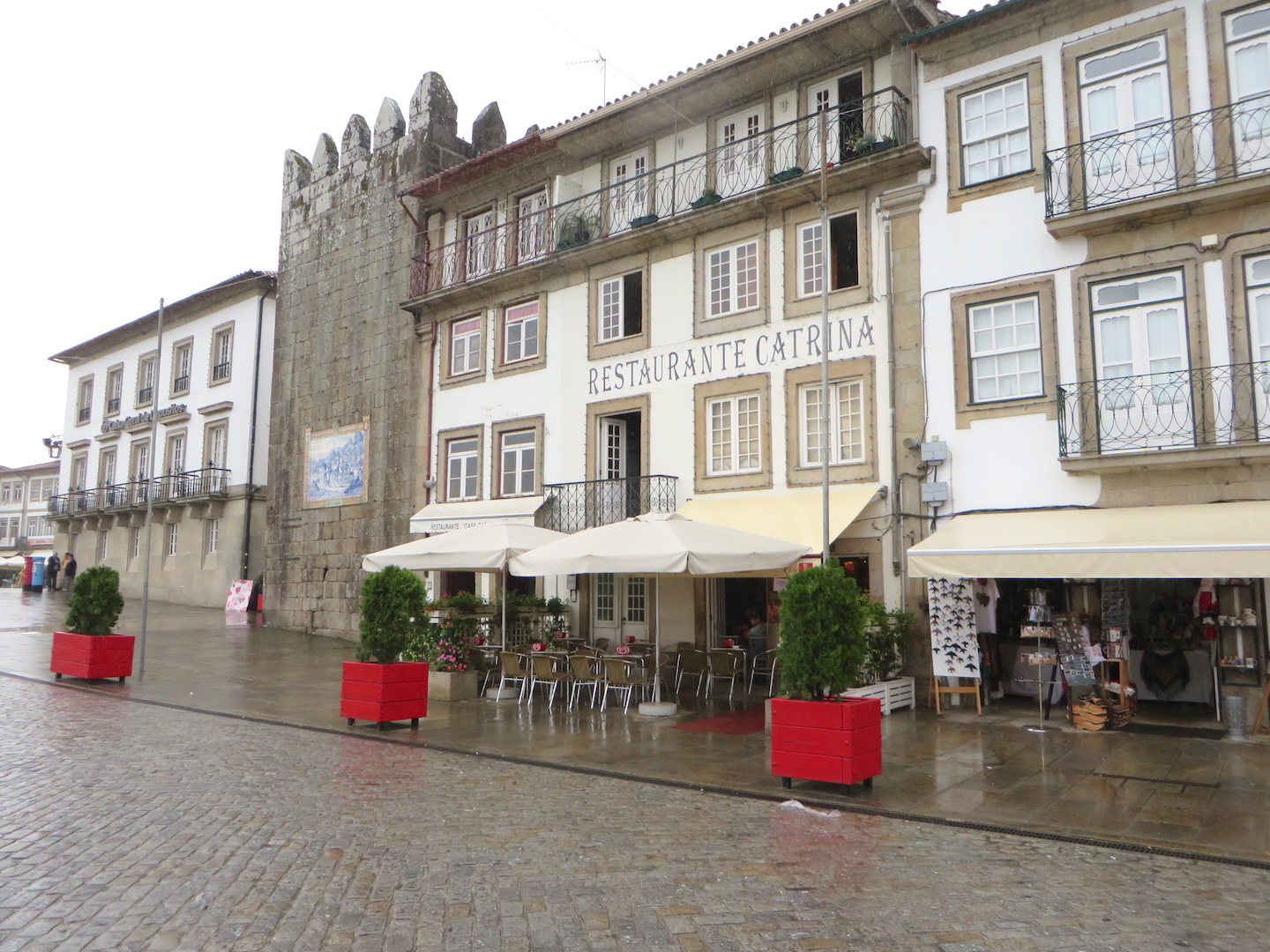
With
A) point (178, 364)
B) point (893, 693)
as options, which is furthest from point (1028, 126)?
point (178, 364)

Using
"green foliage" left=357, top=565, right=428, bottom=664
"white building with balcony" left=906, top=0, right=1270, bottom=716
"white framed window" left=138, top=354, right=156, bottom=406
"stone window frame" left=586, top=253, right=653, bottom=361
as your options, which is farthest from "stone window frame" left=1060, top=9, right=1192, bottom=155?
"white framed window" left=138, top=354, right=156, bottom=406

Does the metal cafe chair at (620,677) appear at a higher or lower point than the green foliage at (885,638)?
lower

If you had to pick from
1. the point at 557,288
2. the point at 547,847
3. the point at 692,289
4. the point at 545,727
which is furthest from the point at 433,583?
the point at 547,847

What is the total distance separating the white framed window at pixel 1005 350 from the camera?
12375 millimetres

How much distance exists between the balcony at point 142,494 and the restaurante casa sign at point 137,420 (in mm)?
2071

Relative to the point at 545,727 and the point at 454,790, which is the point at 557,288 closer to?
the point at 545,727

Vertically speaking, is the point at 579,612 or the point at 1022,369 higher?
the point at 1022,369

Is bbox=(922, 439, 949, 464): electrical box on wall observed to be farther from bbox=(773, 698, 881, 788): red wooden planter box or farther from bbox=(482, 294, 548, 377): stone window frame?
bbox=(482, 294, 548, 377): stone window frame

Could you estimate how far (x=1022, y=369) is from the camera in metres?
12.5

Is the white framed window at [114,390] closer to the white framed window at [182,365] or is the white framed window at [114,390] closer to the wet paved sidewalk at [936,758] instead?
the white framed window at [182,365]

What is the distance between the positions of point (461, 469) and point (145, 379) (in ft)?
67.5

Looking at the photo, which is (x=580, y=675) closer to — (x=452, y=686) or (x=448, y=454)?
(x=452, y=686)

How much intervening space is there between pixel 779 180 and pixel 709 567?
23.2ft

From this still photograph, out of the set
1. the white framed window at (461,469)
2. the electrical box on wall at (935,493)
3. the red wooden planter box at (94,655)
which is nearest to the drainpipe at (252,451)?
the white framed window at (461,469)
